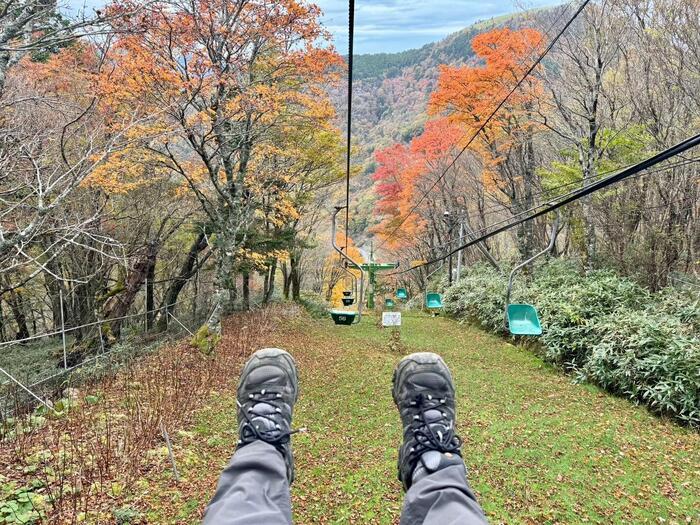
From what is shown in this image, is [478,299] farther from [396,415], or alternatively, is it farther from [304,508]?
[304,508]

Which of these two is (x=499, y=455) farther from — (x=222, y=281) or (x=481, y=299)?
(x=481, y=299)

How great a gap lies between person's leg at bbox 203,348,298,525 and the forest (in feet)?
3.50

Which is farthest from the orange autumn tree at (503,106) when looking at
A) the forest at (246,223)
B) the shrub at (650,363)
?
the shrub at (650,363)

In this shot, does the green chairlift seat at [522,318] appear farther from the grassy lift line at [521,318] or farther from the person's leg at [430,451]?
the person's leg at [430,451]

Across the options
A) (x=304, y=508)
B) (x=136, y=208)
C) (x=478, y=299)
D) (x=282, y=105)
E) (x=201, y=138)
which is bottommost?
(x=478, y=299)

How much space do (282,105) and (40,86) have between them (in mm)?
4297

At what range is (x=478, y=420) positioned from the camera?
4.11 meters

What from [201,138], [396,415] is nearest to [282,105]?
[201,138]

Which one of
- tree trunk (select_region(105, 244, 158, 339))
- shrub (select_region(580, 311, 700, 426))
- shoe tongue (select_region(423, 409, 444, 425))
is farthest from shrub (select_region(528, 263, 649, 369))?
tree trunk (select_region(105, 244, 158, 339))

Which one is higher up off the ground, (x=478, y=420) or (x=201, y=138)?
(x=201, y=138)

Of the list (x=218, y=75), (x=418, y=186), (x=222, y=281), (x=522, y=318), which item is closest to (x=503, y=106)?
(x=418, y=186)

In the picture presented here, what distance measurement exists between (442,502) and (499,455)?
2343 millimetres

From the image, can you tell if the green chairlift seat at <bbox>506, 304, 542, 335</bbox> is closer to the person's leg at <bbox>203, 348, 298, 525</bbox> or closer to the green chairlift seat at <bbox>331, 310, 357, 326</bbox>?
the green chairlift seat at <bbox>331, 310, 357, 326</bbox>

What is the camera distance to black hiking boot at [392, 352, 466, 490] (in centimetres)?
160
